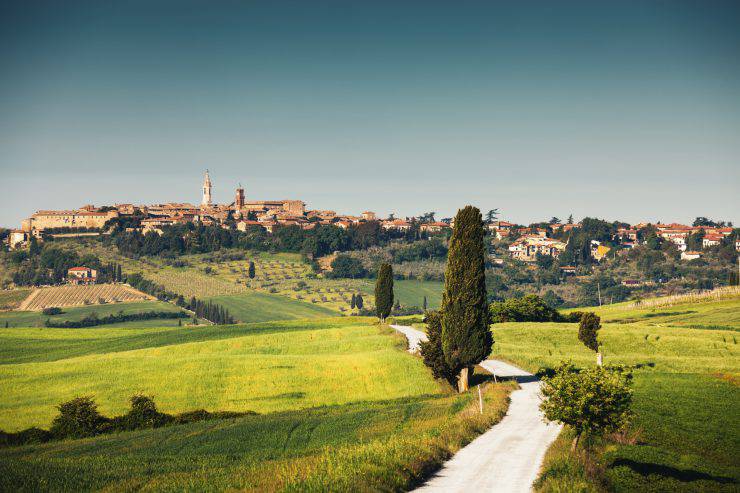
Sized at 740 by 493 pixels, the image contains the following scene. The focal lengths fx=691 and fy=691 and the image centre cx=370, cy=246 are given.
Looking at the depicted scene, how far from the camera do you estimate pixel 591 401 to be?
24.4 meters

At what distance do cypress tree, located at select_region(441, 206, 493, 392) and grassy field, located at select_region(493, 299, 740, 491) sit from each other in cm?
1013

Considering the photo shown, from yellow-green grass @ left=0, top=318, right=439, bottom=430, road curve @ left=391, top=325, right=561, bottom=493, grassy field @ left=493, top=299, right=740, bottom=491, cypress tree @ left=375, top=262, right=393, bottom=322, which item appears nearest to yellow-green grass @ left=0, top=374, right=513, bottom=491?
road curve @ left=391, top=325, right=561, bottom=493

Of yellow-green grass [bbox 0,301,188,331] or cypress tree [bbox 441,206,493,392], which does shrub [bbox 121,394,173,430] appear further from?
yellow-green grass [bbox 0,301,188,331]

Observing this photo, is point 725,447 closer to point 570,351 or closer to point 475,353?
point 475,353

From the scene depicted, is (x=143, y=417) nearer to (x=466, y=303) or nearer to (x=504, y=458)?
(x=466, y=303)

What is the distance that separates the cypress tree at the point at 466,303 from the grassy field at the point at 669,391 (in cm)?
1013

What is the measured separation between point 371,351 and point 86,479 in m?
42.0

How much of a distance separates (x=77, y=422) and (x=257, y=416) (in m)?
10.8

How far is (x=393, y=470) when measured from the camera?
67.8ft

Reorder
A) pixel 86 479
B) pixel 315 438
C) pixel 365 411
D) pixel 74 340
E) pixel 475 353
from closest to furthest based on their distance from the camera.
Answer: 1. pixel 86 479
2. pixel 315 438
3. pixel 365 411
4. pixel 475 353
5. pixel 74 340

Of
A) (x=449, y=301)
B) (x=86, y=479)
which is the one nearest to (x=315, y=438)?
(x=86, y=479)

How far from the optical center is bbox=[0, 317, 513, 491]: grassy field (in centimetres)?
2183

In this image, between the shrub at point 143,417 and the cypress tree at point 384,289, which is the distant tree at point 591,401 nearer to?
the shrub at point 143,417

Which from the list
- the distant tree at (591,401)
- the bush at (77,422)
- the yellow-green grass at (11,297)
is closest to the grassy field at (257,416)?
the bush at (77,422)
